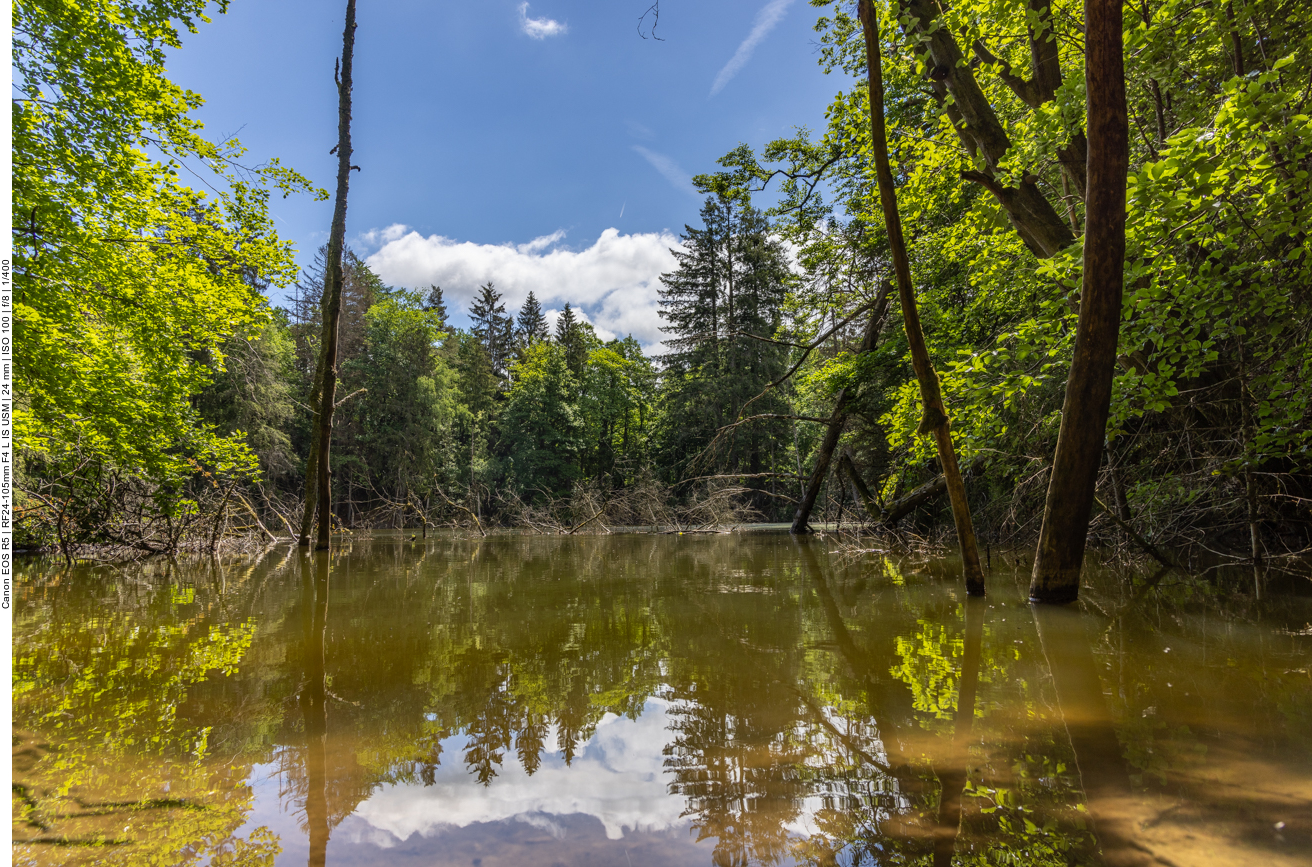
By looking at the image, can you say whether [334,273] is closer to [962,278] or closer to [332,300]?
[332,300]

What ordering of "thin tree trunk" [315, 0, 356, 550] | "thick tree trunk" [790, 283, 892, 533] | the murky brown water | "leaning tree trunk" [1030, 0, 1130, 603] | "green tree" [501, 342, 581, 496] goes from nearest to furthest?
the murky brown water → "leaning tree trunk" [1030, 0, 1130, 603] → "thin tree trunk" [315, 0, 356, 550] → "thick tree trunk" [790, 283, 892, 533] → "green tree" [501, 342, 581, 496]

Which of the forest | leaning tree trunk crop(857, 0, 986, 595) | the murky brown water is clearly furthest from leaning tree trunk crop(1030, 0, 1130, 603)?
the murky brown water

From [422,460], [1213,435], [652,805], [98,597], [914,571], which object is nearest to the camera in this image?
[652,805]

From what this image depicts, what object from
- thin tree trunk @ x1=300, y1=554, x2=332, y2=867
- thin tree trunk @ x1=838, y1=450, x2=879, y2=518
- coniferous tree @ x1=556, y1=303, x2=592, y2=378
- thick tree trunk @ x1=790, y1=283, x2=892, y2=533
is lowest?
thin tree trunk @ x1=300, y1=554, x2=332, y2=867

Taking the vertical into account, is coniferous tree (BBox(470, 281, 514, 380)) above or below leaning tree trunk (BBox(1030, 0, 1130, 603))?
above

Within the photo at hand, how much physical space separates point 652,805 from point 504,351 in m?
49.0

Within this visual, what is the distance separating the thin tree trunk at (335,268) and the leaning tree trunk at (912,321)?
994 centimetres

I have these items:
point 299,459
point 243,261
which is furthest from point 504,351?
point 243,261

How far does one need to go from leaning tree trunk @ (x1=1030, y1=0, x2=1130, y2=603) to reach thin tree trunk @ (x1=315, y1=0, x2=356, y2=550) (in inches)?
449

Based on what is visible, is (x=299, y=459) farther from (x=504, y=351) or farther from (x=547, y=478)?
(x=504, y=351)

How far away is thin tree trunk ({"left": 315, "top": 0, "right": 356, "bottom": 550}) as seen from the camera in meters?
11.1

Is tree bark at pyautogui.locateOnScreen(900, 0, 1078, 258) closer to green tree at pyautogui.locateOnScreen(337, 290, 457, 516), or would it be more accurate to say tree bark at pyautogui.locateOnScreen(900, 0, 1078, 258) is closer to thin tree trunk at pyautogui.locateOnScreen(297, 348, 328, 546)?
thin tree trunk at pyautogui.locateOnScreen(297, 348, 328, 546)

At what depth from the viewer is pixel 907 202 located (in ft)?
25.5

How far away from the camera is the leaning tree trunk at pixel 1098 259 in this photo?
437cm
